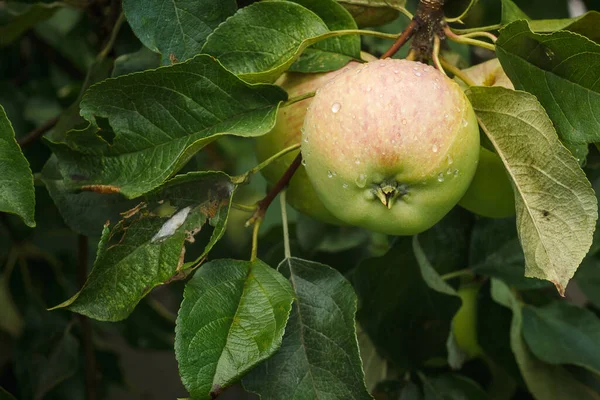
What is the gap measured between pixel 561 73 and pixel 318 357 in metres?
0.28

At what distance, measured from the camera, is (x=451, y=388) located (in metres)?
0.87

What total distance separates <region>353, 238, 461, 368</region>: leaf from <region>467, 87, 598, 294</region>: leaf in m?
0.22

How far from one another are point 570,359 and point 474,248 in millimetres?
164

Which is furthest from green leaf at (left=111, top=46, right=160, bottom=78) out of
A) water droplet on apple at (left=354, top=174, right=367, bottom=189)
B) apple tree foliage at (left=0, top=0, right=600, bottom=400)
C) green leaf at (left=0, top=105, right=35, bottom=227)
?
water droplet on apple at (left=354, top=174, right=367, bottom=189)

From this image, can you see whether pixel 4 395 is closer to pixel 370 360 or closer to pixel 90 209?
pixel 90 209

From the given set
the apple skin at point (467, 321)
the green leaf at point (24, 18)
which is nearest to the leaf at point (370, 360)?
the apple skin at point (467, 321)

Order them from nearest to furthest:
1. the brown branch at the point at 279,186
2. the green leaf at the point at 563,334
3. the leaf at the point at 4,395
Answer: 1. the brown branch at the point at 279,186
2. the leaf at the point at 4,395
3. the green leaf at the point at 563,334

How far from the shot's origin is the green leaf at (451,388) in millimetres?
858

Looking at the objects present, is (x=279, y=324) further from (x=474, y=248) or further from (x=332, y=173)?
(x=474, y=248)

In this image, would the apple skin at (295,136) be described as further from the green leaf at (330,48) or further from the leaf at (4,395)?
the leaf at (4,395)

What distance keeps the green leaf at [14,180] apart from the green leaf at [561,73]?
357mm

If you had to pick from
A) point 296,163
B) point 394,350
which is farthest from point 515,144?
point 394,350

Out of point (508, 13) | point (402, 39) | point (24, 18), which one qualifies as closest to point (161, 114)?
point (402, 39)

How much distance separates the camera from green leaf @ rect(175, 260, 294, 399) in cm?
50
